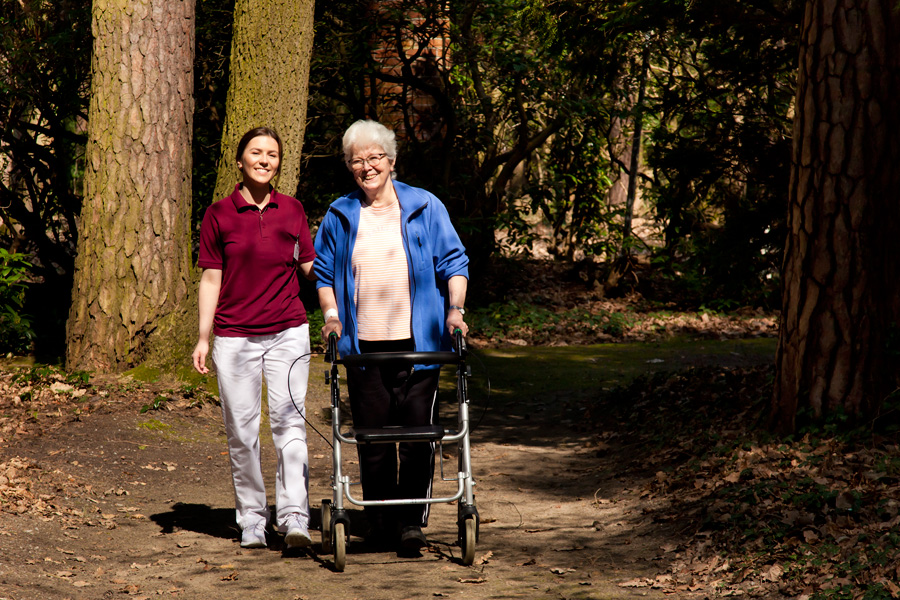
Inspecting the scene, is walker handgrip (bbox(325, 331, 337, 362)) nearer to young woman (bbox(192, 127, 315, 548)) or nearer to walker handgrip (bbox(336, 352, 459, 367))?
walker handgrip (bbox(336, 352, 459, 367))

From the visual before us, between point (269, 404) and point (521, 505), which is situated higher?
point (269, 404)

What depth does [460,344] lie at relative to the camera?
15.6ft

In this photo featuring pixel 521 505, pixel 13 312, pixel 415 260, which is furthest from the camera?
pixel 13 312

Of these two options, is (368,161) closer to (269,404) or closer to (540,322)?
(269,404)

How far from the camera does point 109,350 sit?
8500 mm

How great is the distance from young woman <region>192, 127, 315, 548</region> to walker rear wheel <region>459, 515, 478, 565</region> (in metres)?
0.88

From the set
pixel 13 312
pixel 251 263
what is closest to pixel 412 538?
pixel 251 263

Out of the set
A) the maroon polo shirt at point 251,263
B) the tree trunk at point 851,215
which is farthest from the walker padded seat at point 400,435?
the tree trunk at point 851,215

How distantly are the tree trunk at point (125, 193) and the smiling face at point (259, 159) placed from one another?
3.87m

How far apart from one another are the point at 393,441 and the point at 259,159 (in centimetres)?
176

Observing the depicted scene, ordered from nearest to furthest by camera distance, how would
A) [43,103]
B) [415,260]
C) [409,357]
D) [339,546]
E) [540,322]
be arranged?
[409,357] → [339,546] → [415,260] → [43,103] → [540,322]

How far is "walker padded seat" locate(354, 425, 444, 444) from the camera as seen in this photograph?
15.2 ft

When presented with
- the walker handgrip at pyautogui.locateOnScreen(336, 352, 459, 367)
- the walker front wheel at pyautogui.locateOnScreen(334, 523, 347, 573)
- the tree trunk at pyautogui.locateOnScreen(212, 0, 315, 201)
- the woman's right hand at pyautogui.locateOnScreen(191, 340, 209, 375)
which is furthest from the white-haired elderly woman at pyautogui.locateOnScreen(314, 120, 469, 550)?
the tree trunk at pyautogui.locateOnScreen(212, 0, 315, 201)

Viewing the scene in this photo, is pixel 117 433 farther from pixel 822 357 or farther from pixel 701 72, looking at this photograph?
pixel 701 72
